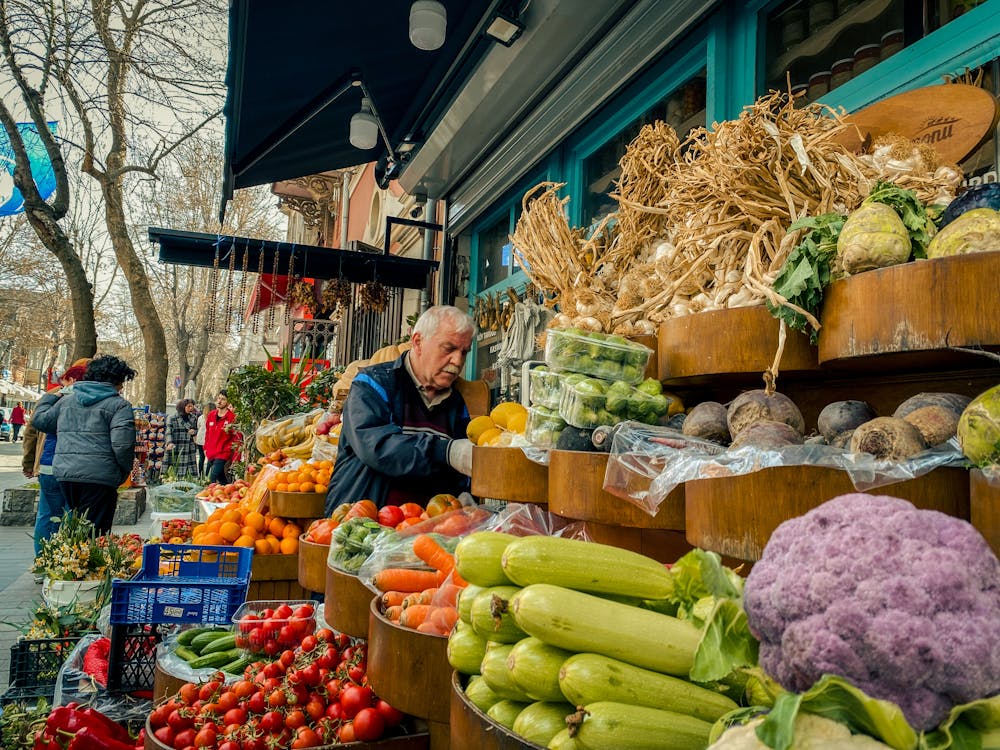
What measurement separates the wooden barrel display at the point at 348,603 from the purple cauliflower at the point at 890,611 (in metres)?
1.66

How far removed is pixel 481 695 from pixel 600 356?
1.10 m

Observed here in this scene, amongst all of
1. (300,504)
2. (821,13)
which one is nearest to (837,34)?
(821,13)

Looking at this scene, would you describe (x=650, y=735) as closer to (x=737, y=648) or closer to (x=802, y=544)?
(x=737, y=648)

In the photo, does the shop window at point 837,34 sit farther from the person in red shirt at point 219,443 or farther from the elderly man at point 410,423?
the person in red shirt at point 219,443

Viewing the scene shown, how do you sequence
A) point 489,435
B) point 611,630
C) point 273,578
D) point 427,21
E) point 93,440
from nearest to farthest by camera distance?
point 611,630, point 489,435, point 273,578, point 427,21, point 93,440

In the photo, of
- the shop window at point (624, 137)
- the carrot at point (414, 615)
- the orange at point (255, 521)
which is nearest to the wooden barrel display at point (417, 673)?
the carrot at point (414, 615)

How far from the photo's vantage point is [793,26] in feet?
11.3

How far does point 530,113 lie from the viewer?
5574mm

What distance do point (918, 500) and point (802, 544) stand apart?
0.60 metres

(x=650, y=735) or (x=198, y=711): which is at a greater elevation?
(x=650, y=735)

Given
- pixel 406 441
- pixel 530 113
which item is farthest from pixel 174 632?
pixel 530 113

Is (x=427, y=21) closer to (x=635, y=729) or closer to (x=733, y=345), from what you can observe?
(x=733, y=345)

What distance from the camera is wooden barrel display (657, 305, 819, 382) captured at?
1785 millimetres

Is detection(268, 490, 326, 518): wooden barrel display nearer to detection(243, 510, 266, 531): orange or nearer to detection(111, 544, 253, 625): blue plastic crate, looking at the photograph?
detection(243, 510, 266, 531): orange
